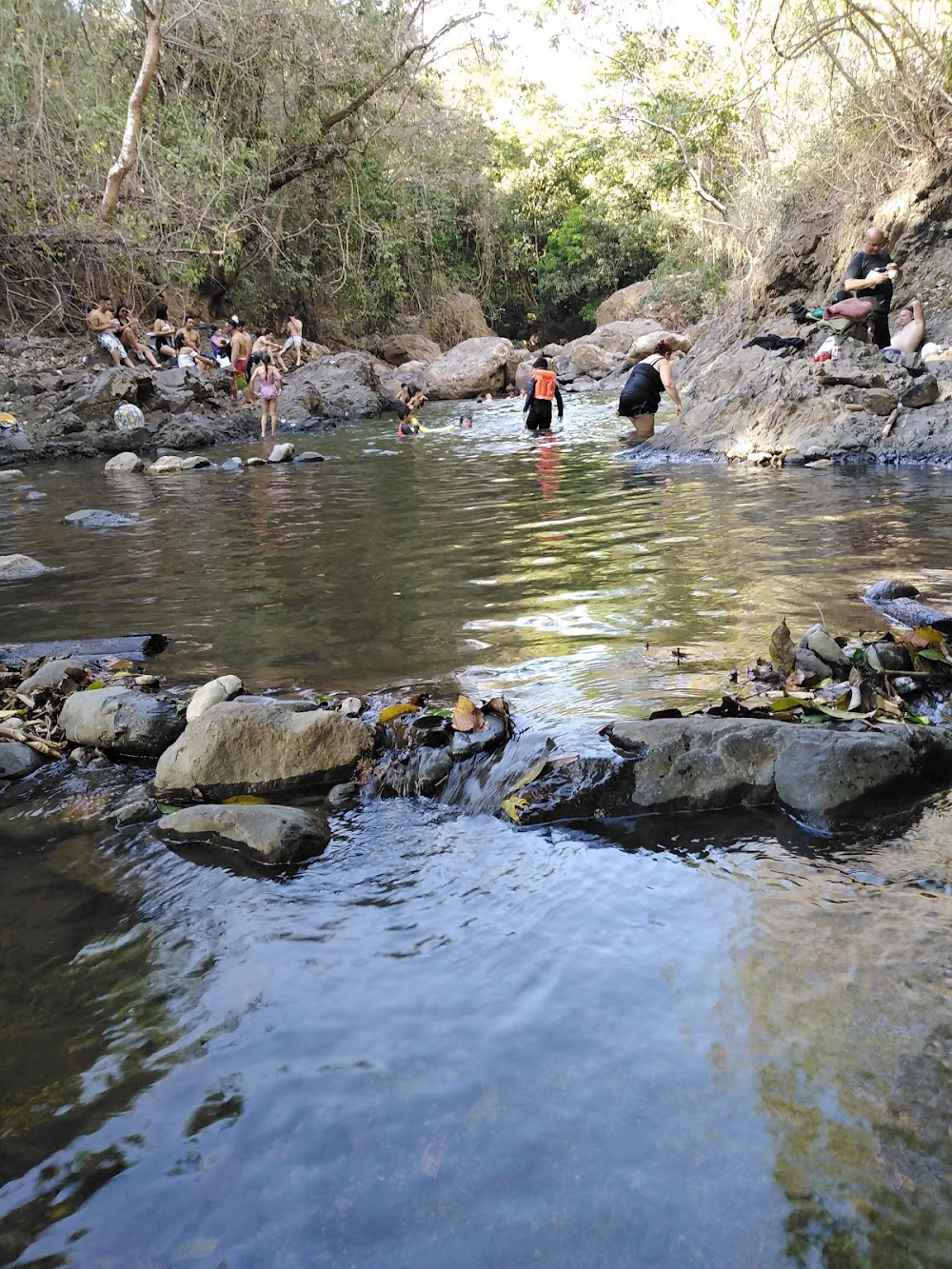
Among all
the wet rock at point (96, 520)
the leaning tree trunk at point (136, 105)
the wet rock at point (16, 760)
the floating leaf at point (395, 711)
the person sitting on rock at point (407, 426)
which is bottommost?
the wet rock at point (16, 760)

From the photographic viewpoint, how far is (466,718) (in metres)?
4.09

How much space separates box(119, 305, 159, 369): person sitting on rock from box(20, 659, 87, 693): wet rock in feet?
59.4

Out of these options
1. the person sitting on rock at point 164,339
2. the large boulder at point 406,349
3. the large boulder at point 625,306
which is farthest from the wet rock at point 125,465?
the large boulder at point 625,306

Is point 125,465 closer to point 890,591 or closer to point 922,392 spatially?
point 922,392

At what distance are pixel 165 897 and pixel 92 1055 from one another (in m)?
0.79

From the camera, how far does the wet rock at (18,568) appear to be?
8102mm

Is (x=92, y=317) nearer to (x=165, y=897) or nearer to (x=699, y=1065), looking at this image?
(x=165, y=897)

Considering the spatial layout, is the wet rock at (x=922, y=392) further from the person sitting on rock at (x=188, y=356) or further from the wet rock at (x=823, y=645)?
the person sitting on rock at (x=188, y=356)

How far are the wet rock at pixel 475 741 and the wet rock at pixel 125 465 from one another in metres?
13.3

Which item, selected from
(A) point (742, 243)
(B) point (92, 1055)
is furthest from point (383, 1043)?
(A) point (742, 243)

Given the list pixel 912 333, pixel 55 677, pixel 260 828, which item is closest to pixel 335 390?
pixel 912 333

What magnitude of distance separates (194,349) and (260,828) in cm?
2218

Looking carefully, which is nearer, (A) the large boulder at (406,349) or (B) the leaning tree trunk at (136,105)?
(B) the leaning tree trunk at (136,105)

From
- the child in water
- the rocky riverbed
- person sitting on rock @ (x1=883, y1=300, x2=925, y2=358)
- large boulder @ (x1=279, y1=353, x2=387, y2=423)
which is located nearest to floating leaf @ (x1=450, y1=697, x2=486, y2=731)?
the rocky riverbed
